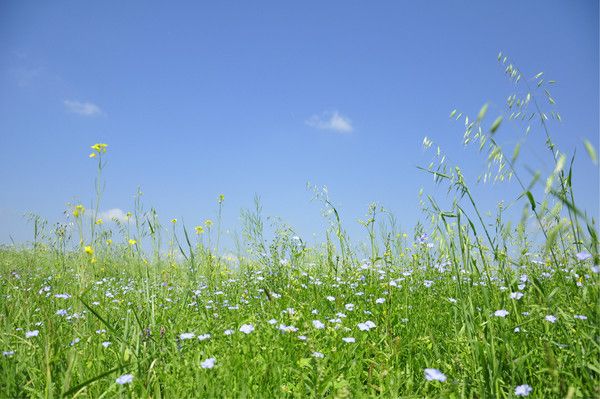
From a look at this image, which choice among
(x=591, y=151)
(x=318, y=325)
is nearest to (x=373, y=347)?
(x=318, y=325)

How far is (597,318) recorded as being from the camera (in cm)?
191

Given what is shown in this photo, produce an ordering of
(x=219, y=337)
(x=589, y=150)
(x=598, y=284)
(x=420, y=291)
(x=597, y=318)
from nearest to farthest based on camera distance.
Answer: (x=589, y=150) < (x=598, y=284) < (x=597, y=318) < (x=219, y=337) < (x=420, y=291)

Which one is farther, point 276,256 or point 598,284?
point 276,256

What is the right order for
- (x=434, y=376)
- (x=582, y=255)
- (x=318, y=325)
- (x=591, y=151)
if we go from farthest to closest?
(x=318, y=325) < (x=582, y=255) < (x=434, y=376) < (x=591, y=151)

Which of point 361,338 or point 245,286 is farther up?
point 245,286

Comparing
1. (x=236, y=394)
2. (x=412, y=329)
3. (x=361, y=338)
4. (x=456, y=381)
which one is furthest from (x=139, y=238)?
(x=456, y=381)

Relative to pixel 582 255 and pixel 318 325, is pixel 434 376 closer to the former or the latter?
pixel 318 325

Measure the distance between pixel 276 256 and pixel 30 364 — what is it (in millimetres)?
2844

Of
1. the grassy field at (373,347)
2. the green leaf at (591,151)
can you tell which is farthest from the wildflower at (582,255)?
the green leaf at (591,151)

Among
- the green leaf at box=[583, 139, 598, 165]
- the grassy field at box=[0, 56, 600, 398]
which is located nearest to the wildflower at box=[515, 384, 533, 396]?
the grassy field at box=[0, 56, 600, 398]

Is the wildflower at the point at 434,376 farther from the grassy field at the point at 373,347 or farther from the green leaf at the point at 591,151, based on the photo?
the green leaf at the point at 591,151

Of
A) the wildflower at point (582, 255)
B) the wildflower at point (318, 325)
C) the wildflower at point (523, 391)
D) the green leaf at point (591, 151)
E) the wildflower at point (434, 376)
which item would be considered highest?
the green leaf at point (591, 151)

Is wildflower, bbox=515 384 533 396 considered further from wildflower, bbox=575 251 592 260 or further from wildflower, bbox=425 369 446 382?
wildflower, bbox=575 251 592 260

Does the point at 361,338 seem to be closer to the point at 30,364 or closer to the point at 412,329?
the point at 412,329
